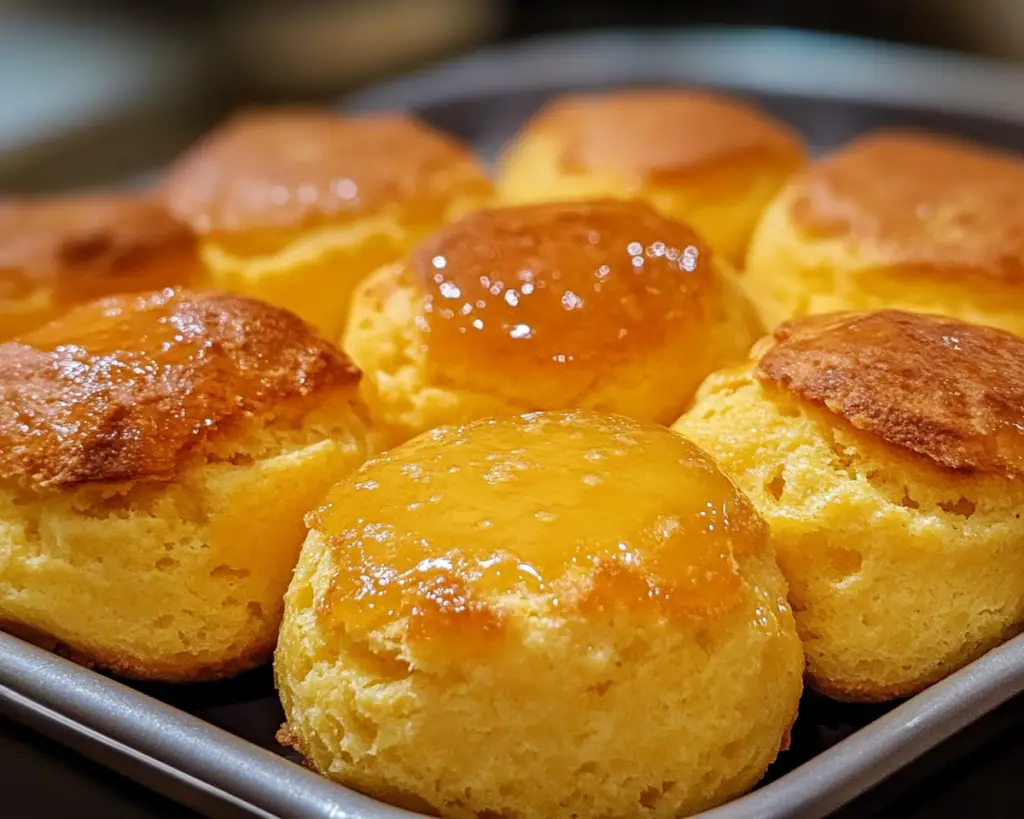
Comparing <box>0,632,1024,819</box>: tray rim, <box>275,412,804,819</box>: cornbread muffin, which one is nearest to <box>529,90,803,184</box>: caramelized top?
<box>275,412,804,819</box>: cornbread muffin

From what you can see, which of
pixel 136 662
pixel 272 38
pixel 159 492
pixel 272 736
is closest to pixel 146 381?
pixel 159 492

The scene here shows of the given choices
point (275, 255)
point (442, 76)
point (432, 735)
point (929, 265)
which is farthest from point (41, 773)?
point (442, 76)

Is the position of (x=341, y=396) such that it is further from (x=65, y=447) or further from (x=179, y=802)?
(x=179, y=802)

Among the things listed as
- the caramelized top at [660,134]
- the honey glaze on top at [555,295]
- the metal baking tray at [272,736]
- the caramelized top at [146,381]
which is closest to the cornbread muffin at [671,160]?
the caramelized top at [660,134]

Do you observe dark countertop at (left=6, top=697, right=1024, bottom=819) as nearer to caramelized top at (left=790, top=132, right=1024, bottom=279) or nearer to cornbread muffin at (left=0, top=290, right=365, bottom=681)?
cornbread muffin at (left=0, top=290, right=365, bottom=681)

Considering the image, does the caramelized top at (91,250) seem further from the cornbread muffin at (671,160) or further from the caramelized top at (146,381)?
the cornbread muffin at (671,160)

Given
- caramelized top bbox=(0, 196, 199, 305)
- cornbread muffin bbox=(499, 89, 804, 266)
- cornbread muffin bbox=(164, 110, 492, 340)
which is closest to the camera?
caramelized top bbox=(0, 196, 199, 305)
